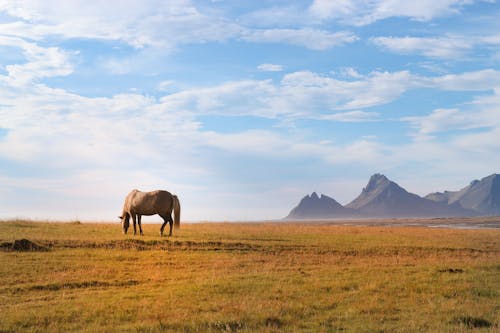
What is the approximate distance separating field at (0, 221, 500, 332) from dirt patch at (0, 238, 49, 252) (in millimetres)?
54

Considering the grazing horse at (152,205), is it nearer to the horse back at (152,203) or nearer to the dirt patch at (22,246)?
the horse back at (152,203)

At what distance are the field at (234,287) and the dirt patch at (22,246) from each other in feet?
0.18

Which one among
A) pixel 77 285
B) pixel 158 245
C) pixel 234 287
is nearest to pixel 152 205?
pixel 158 245

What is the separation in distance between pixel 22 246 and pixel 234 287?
1186cm

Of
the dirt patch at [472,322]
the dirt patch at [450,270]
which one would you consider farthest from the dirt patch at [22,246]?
the dirt patch at [472,322]

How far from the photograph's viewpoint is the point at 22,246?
71.9 ft

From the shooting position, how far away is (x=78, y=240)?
81.1 feet

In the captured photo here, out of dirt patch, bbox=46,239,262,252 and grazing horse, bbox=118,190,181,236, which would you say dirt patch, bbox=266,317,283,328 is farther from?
grazing horse, bbox=118,190,181,236

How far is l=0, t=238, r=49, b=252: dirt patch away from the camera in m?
21.7

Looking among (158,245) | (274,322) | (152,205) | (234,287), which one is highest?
(152,205)

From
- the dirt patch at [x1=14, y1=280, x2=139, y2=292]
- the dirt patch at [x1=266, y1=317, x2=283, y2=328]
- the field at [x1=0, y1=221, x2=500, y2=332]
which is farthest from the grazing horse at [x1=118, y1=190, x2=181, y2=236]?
the dirt patch at [x1=266, y1=317, x2=283, y2=328]

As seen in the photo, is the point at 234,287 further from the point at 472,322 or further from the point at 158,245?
the point at 158,245

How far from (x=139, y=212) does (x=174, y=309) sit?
2083cm

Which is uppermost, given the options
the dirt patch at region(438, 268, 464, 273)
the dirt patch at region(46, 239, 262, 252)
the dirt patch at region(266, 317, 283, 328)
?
the dirt patch at region(46, 239, 262, 252)
